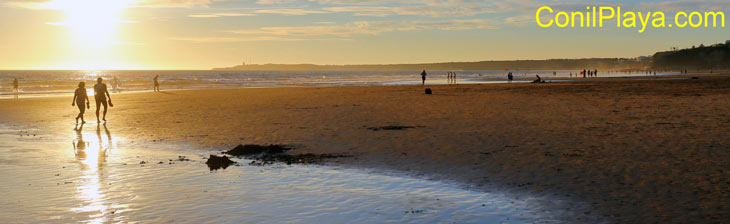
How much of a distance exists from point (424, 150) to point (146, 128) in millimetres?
9262

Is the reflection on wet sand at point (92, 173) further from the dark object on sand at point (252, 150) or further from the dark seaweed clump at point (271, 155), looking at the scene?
the dark seaweed clump at point (271, 155)

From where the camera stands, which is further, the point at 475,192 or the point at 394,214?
the point at 475,192

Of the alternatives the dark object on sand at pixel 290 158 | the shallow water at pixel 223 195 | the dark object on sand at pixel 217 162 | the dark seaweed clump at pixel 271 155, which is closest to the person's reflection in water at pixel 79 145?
the shallow water at pixel 223 195

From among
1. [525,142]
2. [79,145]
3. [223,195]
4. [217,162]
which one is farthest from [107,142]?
[525,142]

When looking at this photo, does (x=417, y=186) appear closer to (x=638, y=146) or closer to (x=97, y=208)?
(x=97, y=208)

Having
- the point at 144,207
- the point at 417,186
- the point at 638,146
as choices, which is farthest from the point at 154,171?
the point at 638,146

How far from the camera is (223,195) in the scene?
27.3 feet

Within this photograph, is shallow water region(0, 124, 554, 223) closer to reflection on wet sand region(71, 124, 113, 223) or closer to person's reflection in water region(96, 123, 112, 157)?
reflection on wet sand region(71, 124, 113, 223)

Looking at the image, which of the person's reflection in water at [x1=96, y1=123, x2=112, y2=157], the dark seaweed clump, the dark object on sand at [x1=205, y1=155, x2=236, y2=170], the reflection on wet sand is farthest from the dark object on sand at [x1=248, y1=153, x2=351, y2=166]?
the person's reflection in water at [x1=96, y1=123, x2=112, y2=157]

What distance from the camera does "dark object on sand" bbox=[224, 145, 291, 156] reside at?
1234cm

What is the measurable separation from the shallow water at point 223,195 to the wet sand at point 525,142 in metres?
0.94

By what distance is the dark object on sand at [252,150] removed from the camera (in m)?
12.3

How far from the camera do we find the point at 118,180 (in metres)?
9.43

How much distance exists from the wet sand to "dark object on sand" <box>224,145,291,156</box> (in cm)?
56
